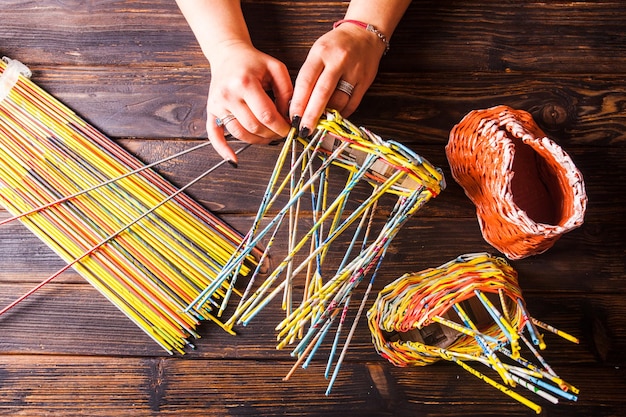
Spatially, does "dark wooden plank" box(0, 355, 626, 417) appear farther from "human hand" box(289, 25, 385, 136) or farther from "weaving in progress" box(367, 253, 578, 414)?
"human hand" box(289, 25, 385, 136)

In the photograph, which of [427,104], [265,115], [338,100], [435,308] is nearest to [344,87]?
[338,100]

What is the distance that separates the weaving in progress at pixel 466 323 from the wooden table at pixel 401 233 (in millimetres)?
118

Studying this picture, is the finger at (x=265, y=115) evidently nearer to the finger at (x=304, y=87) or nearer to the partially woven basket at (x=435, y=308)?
the finger at (x=304, y=87)

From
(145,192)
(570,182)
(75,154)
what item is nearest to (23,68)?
(75,154)

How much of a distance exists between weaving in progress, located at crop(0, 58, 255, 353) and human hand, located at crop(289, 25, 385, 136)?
0.35m

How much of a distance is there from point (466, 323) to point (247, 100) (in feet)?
1.63

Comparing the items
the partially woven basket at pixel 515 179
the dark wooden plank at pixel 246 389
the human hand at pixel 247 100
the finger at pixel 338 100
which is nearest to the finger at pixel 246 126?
the human hand at pixel 247 100

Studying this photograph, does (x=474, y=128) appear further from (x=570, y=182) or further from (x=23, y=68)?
(x=23, y=68)

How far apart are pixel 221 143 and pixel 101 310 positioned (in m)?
0.48

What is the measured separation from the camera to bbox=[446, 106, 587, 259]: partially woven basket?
0.79 meters

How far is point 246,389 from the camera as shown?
1052 millimetres

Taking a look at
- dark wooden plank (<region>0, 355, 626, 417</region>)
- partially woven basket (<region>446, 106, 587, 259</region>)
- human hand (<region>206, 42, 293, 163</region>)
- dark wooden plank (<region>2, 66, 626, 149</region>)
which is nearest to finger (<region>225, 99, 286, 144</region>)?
human hand (<region>206, 42, 293, 163</region>)

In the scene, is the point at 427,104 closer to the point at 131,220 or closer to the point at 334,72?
the point at 334,72

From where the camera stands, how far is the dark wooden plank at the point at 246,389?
1042mm
